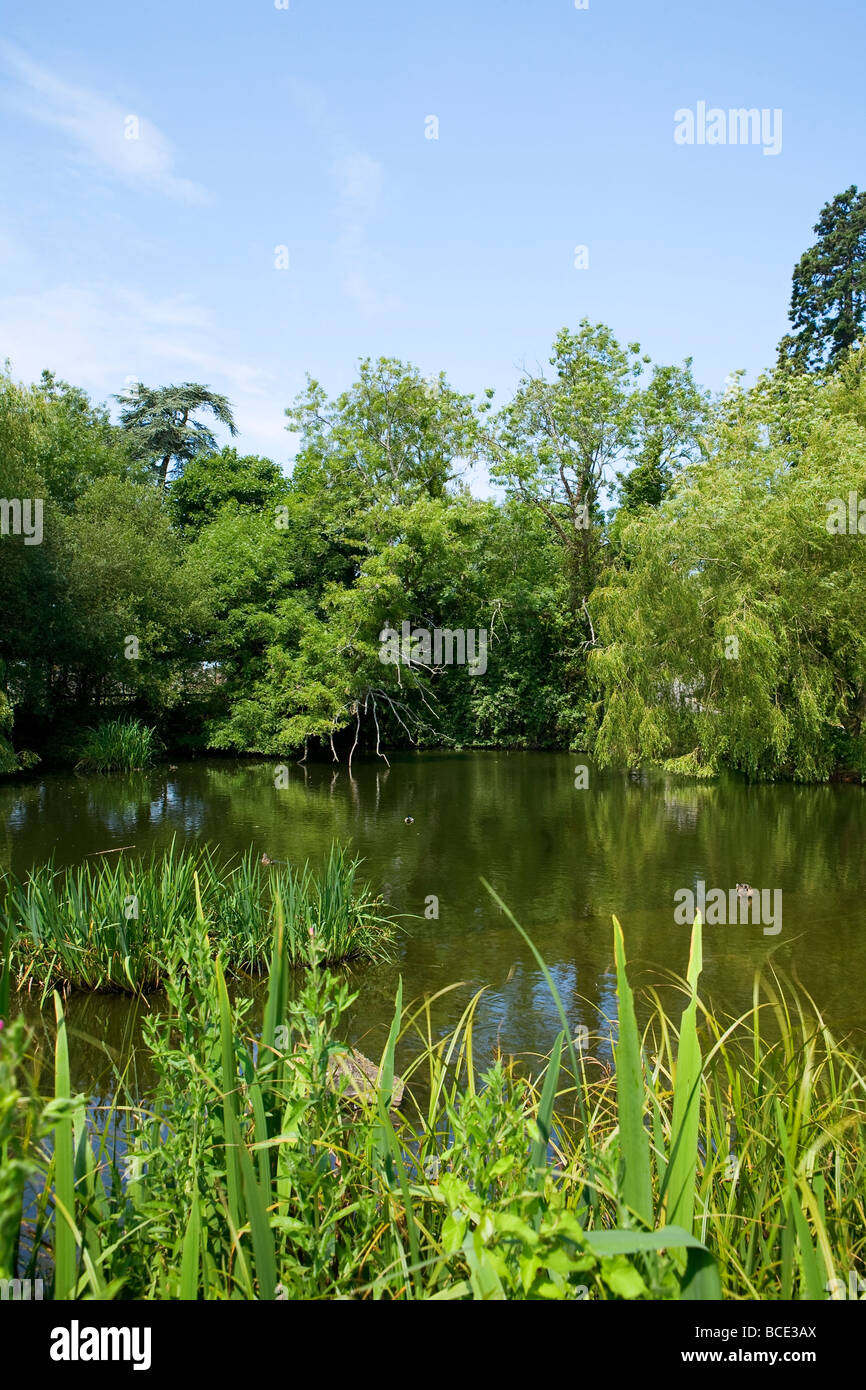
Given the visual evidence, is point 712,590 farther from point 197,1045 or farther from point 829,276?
point 829,276

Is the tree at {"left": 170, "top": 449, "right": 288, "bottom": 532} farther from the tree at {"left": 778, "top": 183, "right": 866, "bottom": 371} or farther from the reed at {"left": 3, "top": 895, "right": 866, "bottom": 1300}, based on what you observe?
the reed at {"left": 3, "top": 895, "right": 866, "bottom": 1300}

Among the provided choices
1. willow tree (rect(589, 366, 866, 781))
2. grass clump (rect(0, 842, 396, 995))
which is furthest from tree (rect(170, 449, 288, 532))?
grass clump (rect(0, 842, 396, 995))

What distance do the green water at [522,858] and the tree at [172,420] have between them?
60.4ft

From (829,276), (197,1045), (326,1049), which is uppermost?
(829,276)

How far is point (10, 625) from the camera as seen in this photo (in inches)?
719

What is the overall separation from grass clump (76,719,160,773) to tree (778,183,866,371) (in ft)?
86.7

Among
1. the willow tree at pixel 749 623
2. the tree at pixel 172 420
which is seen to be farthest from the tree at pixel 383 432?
the tree at pixel 172 420

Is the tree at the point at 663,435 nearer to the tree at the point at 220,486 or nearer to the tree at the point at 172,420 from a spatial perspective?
the tree at the point at 220,486

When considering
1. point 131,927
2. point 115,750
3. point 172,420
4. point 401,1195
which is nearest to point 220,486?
point 172,420

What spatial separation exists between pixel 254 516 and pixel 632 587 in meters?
13.2

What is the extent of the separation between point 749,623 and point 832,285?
948 inches

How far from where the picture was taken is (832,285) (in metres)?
34.3

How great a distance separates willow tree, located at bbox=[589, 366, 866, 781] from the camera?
1700 centimetres
